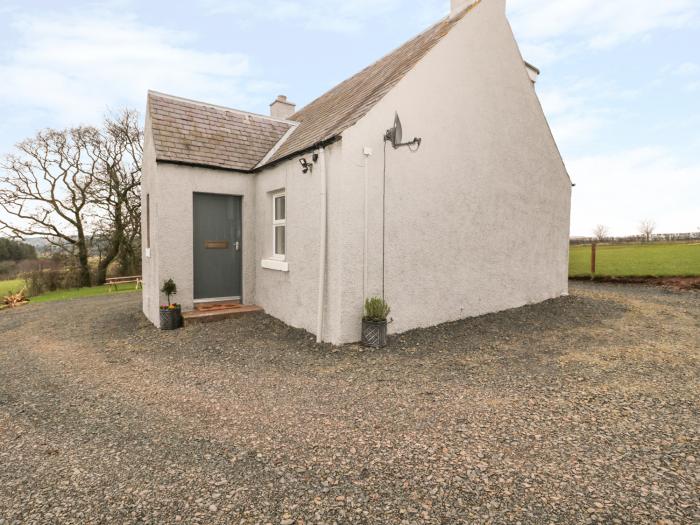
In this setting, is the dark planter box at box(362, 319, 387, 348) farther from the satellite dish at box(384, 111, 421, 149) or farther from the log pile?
the log pile

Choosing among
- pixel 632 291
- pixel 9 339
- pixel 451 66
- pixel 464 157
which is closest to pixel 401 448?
pixel 464 157

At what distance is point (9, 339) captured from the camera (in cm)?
812

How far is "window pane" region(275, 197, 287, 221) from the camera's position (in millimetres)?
8523

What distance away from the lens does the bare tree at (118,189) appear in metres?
23.1

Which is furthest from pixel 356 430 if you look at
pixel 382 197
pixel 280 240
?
pixel 280 240

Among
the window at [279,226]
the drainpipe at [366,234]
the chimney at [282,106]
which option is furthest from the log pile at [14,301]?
the drainpipe at [366,234]

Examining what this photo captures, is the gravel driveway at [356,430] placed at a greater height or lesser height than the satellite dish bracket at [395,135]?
lesser

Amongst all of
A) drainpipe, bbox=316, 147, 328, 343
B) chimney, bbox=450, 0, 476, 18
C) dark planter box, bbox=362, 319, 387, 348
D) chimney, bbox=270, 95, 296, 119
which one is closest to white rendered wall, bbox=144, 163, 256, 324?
drainpipe, bbox=316, 147, 328, 343

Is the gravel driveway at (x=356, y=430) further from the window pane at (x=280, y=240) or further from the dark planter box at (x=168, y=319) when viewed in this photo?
the window pane at (x=280, y=240)

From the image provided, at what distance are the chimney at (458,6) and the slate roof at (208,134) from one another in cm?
532

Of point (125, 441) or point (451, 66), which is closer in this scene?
point (125, 441)

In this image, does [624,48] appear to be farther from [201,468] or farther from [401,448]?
[201,468]

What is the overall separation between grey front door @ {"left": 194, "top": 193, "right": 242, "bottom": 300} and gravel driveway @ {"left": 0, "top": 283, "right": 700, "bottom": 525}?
2.16 metres

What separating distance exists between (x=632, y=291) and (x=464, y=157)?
9.26 meters
